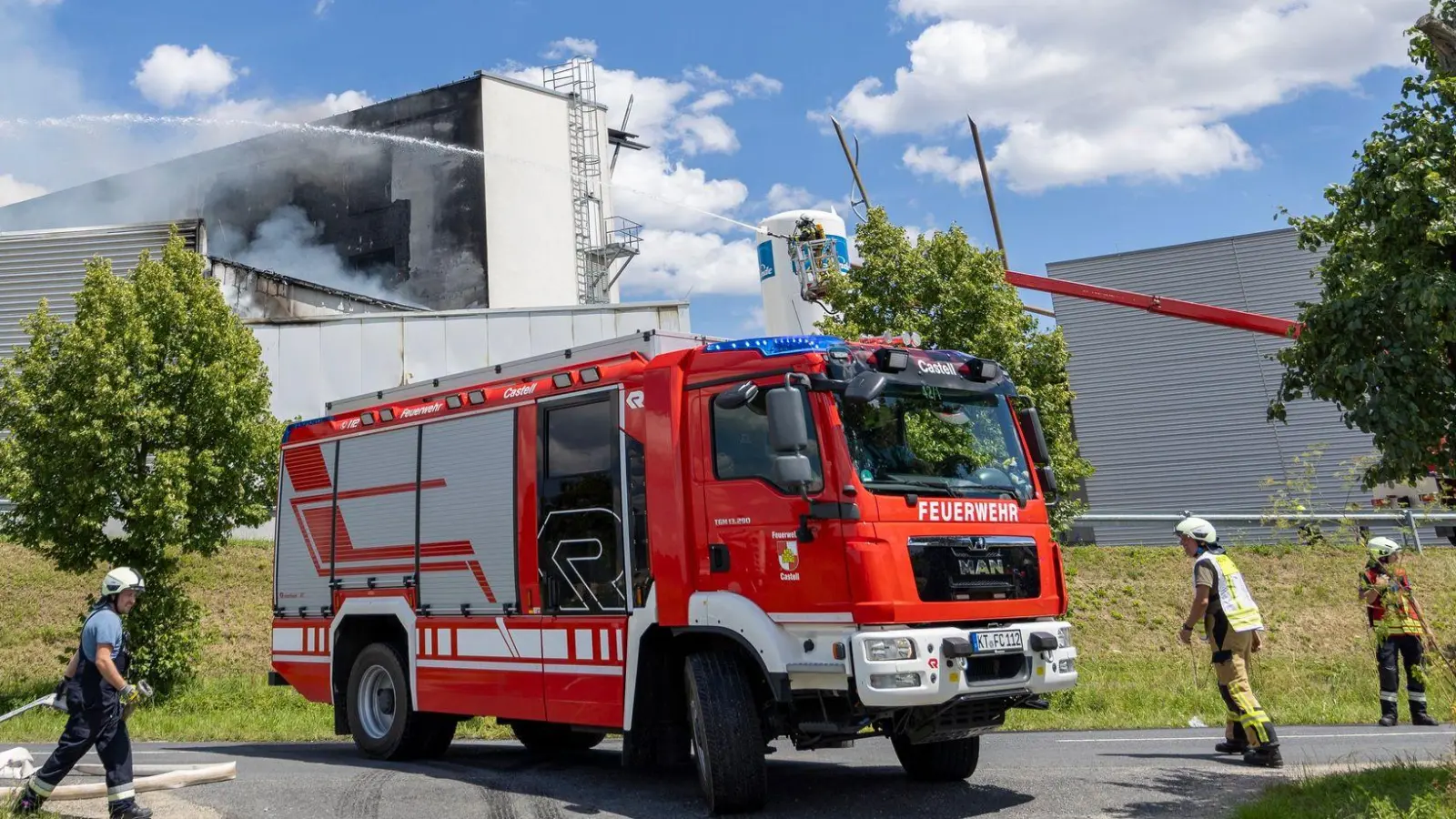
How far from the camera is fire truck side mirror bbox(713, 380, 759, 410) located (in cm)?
700

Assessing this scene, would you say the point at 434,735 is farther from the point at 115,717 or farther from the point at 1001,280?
the point at 1001,280

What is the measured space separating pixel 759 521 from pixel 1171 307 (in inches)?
736

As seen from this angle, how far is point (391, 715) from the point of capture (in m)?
9.95

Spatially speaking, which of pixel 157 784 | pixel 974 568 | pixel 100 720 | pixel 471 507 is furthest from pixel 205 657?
pixel 974 568

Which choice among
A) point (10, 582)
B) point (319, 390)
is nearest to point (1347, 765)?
point (10, 582)

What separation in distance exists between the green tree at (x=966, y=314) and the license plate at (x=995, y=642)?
7499mm

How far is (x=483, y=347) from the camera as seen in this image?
29.7 metres

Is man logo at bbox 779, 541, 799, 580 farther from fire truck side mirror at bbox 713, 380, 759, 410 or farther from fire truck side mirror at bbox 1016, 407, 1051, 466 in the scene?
fire truck side mirror at bbox 1016, 407, 1051, 466

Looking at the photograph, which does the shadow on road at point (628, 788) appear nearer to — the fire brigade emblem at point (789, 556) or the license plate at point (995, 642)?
the license plate at point (995, 642)

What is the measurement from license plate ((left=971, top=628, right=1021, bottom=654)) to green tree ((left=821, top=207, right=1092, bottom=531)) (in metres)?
7.50

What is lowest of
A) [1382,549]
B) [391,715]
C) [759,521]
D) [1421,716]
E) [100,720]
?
[1421,716]

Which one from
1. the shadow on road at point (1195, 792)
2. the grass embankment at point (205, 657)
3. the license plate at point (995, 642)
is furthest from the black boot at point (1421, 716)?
the grass embankment at point (205, 657)

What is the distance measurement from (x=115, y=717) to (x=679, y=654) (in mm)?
3495

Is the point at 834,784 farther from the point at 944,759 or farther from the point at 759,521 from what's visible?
the point at 759,521
